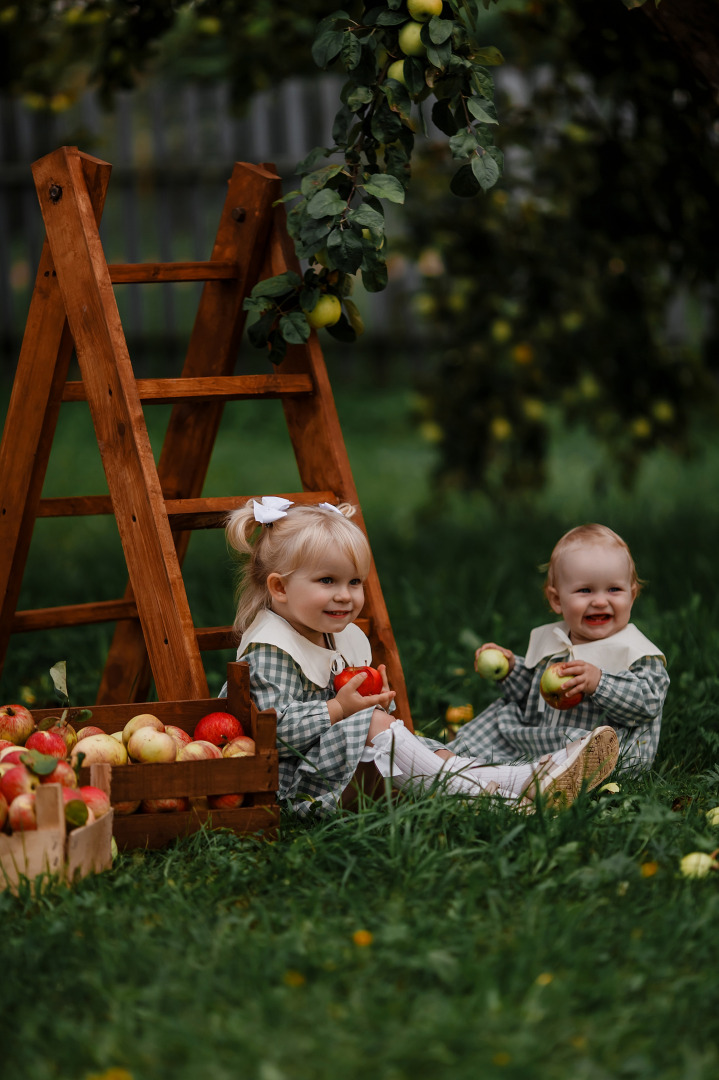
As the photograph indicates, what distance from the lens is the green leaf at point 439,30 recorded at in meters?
2.47

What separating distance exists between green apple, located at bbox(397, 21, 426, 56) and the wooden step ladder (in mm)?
505

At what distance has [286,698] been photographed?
2.49m

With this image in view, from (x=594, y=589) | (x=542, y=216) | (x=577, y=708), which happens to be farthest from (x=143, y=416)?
(x=542, y=216)

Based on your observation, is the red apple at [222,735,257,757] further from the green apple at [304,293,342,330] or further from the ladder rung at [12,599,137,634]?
the green apple at [304,293,342,330]

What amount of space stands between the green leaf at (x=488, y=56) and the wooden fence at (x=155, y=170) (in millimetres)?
6466

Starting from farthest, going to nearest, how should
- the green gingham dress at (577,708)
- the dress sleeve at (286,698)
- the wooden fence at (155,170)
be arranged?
the wooden fence at (155,170) → the green gingham dress at (577,708) → the dress sleeve at (286,698)

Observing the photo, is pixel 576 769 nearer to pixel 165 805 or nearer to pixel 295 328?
pixel 165 805

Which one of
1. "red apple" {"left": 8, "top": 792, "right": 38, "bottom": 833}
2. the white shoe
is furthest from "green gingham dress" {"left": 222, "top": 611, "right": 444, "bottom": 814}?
"red apple" {"left": 8, "top": 792, "right": 38, "bottom": 833}

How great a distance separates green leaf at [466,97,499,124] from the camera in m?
2.54

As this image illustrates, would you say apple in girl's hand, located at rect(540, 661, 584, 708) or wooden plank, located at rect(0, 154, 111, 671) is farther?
wooden plank, located at rect(0, 154, 111, 671)

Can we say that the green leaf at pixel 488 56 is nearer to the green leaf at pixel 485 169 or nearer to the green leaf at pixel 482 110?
the green leaf at pixel 482 110

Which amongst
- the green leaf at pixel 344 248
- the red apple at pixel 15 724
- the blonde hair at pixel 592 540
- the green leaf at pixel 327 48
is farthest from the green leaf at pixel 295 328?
the red apple at pixel 15 724

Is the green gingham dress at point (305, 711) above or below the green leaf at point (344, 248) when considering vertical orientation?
below

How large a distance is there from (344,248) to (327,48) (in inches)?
18.2
